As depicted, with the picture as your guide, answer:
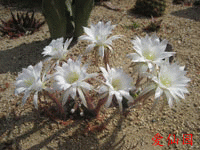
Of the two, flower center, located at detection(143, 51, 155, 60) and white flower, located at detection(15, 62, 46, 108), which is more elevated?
flower center, located at detection(143, 51, 155, 60)

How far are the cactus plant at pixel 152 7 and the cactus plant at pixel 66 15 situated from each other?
156 centimetres

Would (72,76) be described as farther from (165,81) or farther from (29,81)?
(165,81)

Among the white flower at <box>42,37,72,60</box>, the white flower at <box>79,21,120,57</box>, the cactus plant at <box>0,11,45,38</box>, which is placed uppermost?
the white flower at <box>79,21,120,57</box>

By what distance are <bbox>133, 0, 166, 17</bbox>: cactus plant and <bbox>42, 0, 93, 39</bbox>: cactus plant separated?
61.3 inches

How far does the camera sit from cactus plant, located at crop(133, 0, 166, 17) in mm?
3547

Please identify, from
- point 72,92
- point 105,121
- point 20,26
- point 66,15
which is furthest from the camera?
point 20,26

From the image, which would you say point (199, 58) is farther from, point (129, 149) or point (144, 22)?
point (129, 149)

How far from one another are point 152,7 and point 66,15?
197cm

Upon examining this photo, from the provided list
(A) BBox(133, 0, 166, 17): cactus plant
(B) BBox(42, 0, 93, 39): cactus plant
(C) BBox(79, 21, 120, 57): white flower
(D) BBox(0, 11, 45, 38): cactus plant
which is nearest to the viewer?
(C) BBox(79, 21, 120, 57): white flower

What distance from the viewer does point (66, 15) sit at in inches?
101

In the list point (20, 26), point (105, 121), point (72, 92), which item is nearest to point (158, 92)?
point (72, 92)

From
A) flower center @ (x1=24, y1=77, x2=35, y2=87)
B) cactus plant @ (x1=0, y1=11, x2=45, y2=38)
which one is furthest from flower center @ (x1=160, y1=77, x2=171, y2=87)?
cactus plant @ (x1=0, y1=11, x2=45, y2=38)

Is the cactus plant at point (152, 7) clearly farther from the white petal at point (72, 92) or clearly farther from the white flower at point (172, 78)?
the white petal at point (72, 92)

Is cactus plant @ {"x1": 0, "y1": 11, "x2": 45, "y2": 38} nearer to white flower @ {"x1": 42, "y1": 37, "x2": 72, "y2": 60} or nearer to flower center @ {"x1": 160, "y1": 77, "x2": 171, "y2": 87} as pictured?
white flower @ {"x1": 42, "y1": 37, "x2": 72, "y2": 60}
